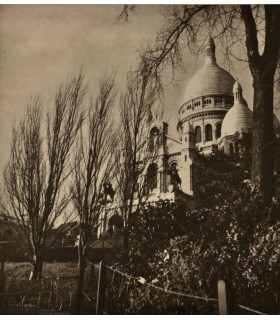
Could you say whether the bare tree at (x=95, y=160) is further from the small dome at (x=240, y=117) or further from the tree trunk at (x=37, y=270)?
the small dome at (x=240, y=117)

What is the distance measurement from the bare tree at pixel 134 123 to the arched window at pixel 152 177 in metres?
0.11

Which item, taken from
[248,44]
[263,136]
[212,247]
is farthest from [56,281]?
[248,44]

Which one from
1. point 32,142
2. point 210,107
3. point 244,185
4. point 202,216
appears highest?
point 210,107

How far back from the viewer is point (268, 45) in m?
5.25

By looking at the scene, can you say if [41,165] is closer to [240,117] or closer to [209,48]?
[209,48]

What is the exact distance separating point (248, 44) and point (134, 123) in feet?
6.32

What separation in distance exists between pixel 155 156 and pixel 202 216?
1.64m

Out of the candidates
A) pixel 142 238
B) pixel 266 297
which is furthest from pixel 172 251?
pixel 266 297

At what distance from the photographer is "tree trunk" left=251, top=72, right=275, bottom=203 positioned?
4992mm

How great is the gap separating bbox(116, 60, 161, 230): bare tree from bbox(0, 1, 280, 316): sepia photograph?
0.02 metres

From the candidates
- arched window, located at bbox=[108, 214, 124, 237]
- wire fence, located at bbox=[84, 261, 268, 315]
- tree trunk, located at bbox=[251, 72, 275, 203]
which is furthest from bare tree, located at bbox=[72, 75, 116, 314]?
tree trunk, located at bbox=[251, 72, 275, 203]

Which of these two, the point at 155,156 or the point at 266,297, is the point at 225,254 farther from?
the point at 155,156

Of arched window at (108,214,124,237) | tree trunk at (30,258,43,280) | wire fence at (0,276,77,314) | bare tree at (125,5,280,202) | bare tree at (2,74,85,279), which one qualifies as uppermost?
bare tree at (125,5,280,202)

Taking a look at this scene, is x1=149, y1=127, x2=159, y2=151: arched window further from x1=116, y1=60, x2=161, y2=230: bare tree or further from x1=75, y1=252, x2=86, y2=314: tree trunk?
x1=75, y1=252, x2=86, y2=314: tree trunk
